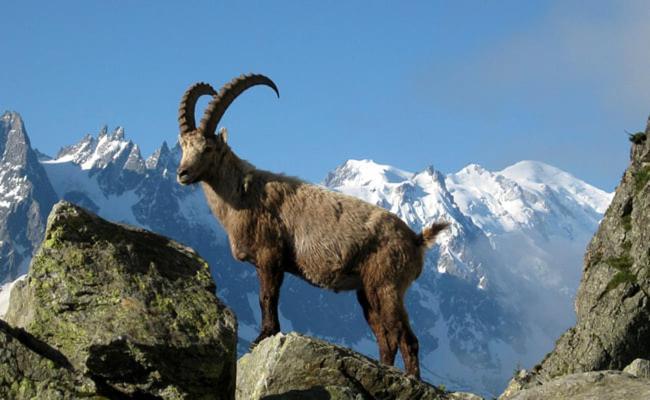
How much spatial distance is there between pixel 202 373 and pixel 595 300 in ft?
86.6

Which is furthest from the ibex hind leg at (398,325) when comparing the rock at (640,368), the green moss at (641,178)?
the green moss at (641,178)

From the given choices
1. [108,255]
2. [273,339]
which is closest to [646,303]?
[273,339]

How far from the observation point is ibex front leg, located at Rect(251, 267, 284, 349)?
17688 millimetres

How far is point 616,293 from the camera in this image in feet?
108

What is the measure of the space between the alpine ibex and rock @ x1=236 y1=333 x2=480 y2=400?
5.32 metres

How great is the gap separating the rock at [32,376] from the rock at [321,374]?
11.6 feet

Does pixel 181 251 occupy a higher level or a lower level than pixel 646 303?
lower

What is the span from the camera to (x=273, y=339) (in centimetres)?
1258

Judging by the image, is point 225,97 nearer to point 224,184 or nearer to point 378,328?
point 224,184

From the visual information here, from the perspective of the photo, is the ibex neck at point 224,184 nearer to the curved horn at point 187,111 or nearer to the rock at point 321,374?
the curved horn at point 187,111

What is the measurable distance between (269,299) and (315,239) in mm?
1601

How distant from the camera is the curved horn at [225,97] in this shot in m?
20.3

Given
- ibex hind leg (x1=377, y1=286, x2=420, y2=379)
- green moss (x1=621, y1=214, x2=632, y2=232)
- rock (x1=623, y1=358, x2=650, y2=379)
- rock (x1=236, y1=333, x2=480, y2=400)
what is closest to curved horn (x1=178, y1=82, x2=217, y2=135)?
ibex hind leg (x1=377, y1=286, x2=420, y2=379)

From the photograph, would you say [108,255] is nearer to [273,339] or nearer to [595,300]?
[273,339]
